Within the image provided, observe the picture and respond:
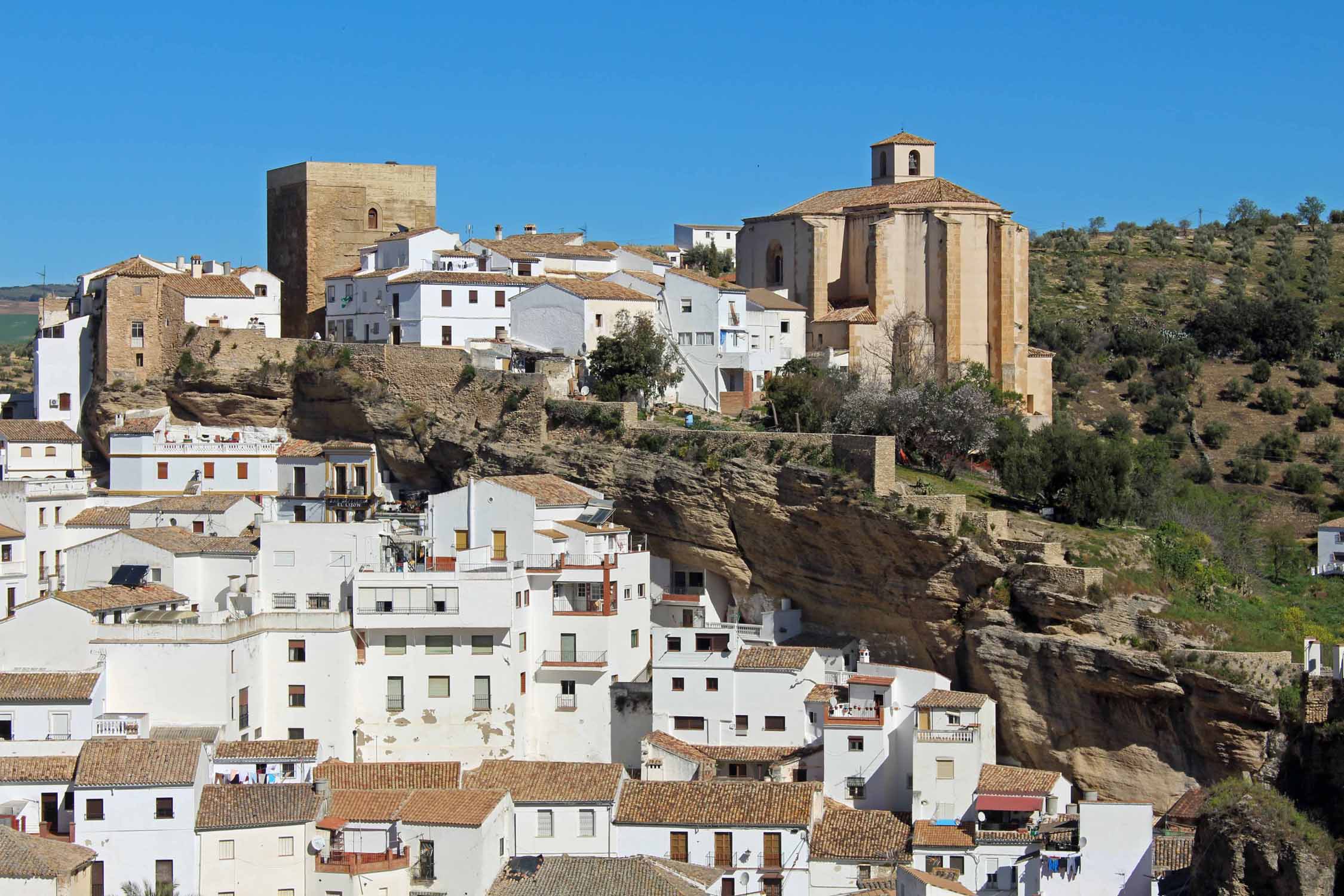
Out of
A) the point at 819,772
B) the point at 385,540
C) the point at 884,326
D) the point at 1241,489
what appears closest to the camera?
the point at 819,772

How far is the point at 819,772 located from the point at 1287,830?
998cm

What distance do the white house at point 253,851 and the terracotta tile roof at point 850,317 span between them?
22011 millimetres

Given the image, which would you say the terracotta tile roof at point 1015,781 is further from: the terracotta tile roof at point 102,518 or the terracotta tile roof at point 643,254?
the terracotta tile roof at point 643,254

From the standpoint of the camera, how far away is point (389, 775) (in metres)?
35.7

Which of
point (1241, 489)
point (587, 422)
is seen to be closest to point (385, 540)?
point (587, 422)

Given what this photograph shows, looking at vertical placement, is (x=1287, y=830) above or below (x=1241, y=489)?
below

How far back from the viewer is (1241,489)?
60031 mm

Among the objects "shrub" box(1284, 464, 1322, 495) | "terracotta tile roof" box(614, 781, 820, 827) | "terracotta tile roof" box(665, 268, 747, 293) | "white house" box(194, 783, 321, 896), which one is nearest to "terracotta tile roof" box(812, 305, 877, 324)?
"terracotta tile roof" box(665, 268, 747, 293)

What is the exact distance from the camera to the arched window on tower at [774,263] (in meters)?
54.0

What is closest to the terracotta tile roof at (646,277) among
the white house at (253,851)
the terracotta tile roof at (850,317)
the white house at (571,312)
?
the white house at (571,312)

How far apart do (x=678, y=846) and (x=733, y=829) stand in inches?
40.5

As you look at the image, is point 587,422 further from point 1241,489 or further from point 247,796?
point 1241,489

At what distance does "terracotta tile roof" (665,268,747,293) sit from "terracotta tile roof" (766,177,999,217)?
420 centimetres

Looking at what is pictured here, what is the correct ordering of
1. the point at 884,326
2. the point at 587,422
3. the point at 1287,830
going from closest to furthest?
the point at 1287,830 → the point at 587,422 → the point at 884,326
